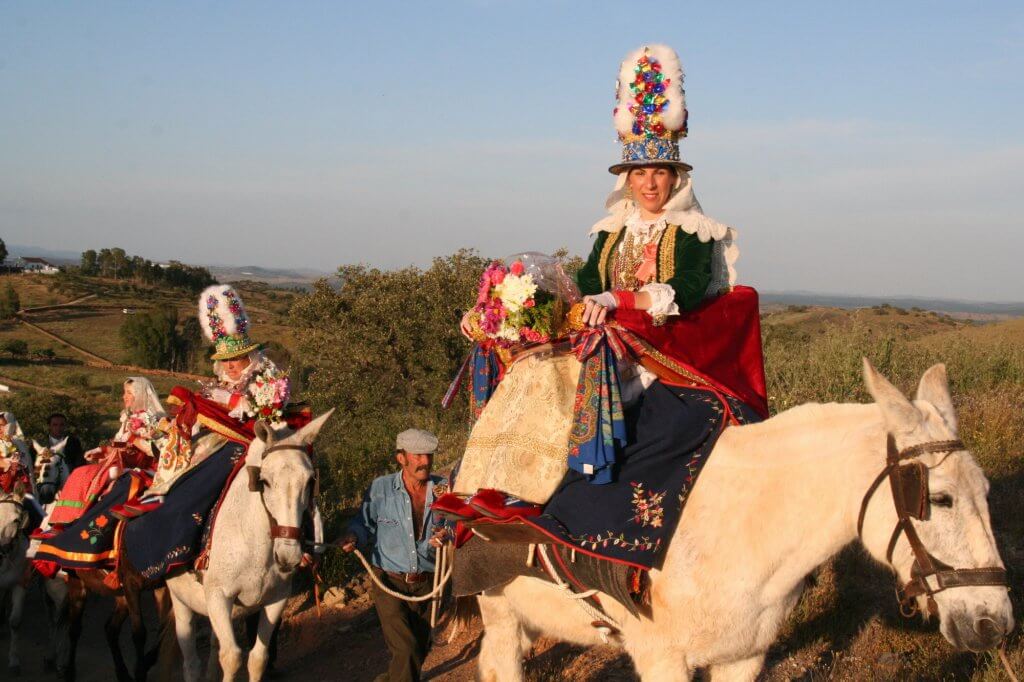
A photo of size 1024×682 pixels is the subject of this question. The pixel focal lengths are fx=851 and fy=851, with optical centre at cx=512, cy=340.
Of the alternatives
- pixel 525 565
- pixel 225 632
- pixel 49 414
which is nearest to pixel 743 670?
pixel 525 565

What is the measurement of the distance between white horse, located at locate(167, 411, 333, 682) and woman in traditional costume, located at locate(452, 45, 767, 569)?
1766 millimetres

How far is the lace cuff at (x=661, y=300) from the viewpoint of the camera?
14.3 ft

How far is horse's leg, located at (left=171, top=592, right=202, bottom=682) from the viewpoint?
7164 millimetres

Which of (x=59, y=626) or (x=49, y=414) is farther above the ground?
(x=59, y=626)

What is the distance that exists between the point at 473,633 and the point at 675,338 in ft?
17.9

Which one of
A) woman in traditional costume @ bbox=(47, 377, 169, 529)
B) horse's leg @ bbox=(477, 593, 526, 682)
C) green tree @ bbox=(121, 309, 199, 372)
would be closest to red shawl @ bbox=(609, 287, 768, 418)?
horse's leg @ bbox=(477, 593, 526, 682)

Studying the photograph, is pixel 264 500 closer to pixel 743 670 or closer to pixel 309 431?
pixel 309 431

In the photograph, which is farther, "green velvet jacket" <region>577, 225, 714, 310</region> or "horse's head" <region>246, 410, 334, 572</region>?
"horse's head" <region>246, 410, 334, 572</region>

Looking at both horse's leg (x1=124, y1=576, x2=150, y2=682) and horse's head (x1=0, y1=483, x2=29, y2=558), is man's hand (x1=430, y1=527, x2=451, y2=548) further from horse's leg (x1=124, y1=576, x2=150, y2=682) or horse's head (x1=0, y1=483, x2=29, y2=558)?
horse's head (x1=0, y1=483, x2=29, y2=558)

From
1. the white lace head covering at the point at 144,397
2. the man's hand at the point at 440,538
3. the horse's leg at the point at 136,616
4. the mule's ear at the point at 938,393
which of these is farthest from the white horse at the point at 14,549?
the mule's ear at the point at 938,393

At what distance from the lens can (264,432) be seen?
22.2 ft

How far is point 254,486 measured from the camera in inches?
262

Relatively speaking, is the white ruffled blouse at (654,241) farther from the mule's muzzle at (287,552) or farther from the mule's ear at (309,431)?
the mule's muzzle at (287,552)

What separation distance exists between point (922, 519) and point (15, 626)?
10044 mm
